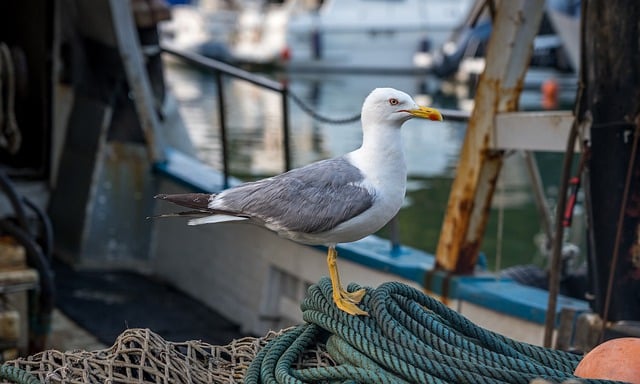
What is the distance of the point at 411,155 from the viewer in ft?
54.2

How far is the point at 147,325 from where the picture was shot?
6379 mm

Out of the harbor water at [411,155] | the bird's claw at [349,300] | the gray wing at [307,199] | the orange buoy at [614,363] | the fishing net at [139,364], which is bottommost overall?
the harbor water at [411,155]

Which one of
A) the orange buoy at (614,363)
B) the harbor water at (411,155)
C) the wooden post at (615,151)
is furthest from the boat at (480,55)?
the orange buoy at (614,363)

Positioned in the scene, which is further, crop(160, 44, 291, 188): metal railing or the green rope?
crop(160, 44, 291, 188): metal railing

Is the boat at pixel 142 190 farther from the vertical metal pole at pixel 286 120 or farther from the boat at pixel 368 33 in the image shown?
the boat at pixel 368 33

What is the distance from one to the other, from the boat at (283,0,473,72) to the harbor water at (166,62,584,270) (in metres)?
9.98

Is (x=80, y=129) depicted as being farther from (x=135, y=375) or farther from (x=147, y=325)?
(x=135, y=375)

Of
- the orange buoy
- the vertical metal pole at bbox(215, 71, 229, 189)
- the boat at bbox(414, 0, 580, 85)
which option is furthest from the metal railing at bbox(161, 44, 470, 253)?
the boat at bbox(414, 0, 580, 85)

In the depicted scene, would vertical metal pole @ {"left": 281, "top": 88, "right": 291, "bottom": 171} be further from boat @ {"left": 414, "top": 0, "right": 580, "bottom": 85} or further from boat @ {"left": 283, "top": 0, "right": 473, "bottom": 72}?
boat @ {"left": 283, "top": 0, "right": 473, "bottom": 72}

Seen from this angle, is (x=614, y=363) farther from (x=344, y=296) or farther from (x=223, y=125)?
(x=223, y=125)

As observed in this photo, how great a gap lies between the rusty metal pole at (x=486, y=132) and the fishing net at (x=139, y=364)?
8.08 ft

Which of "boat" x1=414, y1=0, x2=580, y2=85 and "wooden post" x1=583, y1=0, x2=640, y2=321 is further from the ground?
"wooden post" x1=583, y1=0, x2=640, y2=321

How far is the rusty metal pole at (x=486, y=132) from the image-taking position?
502 cm

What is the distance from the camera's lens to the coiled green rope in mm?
2551
